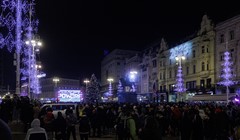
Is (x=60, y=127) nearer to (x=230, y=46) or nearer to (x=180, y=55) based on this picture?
(x=230, y=46)

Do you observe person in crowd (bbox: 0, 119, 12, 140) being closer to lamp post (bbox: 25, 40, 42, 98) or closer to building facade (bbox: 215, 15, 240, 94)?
lamp post (bbox: 25, 40, 42, 98)

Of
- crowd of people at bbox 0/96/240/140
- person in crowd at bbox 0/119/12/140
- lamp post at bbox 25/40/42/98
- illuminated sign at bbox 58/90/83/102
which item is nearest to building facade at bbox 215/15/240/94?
illuminated sign at bbox 58/90/83/102

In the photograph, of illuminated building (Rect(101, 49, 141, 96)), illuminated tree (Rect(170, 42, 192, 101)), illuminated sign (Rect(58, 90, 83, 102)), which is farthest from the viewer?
illuminated building (Rect(101, 49, 141, 96))

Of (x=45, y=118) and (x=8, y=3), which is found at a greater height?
(x=8, y=3)

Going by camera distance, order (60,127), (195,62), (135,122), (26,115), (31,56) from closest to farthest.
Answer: (60,127) < (135,122) < (26,115) < (31,56) < (195,62)

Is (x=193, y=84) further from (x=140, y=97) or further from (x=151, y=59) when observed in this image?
(x=140, y=97)

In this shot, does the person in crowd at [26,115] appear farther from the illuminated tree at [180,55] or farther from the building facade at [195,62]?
the illuminated tree at [180,55]

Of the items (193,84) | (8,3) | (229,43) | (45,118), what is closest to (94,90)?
(193,84)

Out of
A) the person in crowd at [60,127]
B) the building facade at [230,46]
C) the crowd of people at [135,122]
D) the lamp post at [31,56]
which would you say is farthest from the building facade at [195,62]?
the person in crowd at [60,127]

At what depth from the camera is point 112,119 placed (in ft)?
64.2

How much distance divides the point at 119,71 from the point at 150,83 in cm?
3831

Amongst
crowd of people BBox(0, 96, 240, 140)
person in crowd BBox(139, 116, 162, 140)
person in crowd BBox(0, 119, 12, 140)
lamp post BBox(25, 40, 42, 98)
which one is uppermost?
lamp post BBox(25, 40, 42, 98)

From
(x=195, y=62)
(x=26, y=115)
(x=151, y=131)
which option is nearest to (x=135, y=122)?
(x=151, y=131)

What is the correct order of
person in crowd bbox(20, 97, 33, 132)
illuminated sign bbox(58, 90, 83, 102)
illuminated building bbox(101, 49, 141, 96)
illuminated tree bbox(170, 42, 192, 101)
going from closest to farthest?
person in crowd bbox(20, 97, 33, 132) → illuminated sign bbox(58, 90, 83, 102) → illuminated tree bbox(170, 42, 192, 101) → illuminated building bbox(101, 49, 141, 96)
